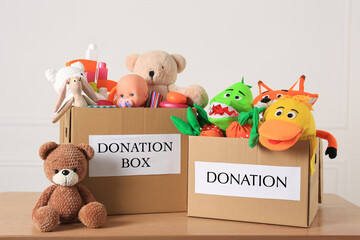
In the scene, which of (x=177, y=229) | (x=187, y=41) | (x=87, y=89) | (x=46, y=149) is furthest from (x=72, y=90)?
(x=187, y=41)

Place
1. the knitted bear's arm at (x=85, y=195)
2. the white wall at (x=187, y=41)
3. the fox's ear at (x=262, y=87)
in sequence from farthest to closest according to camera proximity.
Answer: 1. the white wall at (x=187, y=41)
2. the fox's ear at (x=262, y=87)
3. the knitted bear's arm at (x=85, y=195)

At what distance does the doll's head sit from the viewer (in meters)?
0.94

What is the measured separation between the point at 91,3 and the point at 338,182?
1666mm

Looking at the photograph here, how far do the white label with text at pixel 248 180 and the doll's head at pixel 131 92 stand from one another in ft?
0.69

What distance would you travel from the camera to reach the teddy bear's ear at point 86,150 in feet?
2.81

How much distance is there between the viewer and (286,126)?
765 millimetres

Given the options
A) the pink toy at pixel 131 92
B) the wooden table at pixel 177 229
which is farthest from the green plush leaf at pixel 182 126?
the wooden table at pixel 177 229

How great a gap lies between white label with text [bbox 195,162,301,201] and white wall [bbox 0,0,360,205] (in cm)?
125

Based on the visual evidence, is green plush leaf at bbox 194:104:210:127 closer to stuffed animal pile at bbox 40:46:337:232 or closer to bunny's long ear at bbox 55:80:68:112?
stuffed animal pile at bbox 40:46:337:232

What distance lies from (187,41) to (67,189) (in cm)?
139

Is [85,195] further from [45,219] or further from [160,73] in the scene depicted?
[160,73]

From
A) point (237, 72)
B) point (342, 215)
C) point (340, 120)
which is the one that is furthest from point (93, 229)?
point (340, 120)

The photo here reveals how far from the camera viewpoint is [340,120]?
2.15m

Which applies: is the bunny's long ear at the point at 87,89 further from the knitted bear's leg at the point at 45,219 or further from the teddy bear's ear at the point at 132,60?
the knitted bear's leg at the point at 45,219
